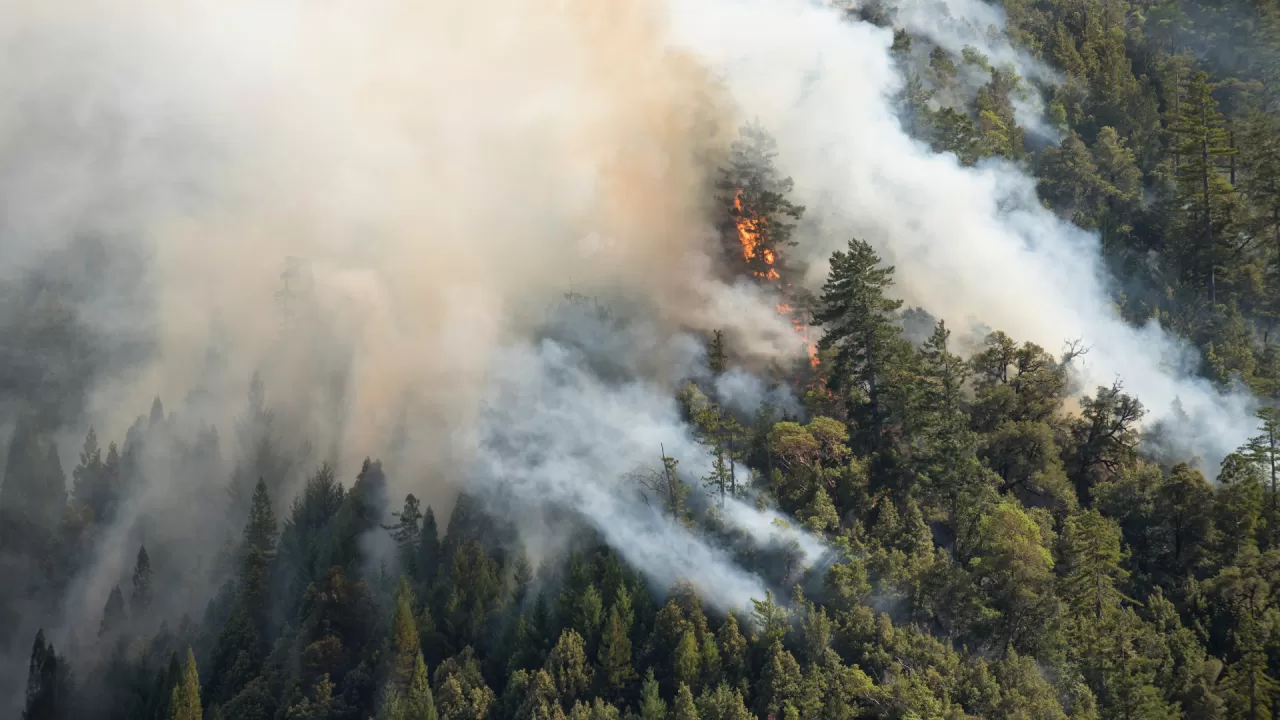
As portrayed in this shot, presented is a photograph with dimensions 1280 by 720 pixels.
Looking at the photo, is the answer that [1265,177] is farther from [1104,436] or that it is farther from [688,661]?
[688,661]

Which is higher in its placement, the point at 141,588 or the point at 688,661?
the point at 141,588

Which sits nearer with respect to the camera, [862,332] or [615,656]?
[615,656]

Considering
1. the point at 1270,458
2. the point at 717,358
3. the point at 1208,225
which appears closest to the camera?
the point at 1270,458

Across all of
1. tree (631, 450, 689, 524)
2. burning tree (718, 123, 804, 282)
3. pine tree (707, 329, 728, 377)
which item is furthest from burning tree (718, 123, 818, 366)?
tree (631, 450, 689, 524)

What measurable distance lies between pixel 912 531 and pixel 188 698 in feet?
180

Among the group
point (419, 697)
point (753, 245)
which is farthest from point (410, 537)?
point (753, 245)

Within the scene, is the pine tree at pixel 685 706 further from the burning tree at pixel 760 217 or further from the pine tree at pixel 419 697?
the burning tree at pixel 760 217

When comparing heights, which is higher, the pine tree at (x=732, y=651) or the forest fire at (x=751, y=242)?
the forest fire at (x=751, y=242)

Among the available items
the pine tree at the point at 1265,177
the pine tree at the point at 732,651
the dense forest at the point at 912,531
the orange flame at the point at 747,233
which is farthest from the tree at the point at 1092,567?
the orange flame at the point at 747,233

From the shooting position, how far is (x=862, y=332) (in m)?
81.8

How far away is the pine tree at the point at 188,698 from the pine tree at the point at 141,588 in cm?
4071

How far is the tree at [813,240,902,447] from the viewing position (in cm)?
8119

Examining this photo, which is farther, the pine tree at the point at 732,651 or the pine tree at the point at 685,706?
the pine tree at the point at 732,651

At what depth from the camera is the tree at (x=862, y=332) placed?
3196 inches
